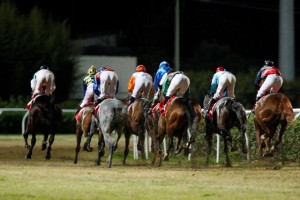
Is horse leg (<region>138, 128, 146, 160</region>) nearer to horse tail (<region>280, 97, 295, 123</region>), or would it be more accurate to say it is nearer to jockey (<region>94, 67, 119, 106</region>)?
jockey (<region>94, 67, 119, 106</region>)

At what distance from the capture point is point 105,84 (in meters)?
21.3

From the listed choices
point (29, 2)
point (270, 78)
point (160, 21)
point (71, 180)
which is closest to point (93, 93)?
point (270, 78)

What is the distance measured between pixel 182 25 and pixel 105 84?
36796 mm

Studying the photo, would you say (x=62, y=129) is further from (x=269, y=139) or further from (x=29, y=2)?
(x=269, y=139)

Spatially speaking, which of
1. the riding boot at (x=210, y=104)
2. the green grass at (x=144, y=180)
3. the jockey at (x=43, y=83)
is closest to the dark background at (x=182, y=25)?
the jockey at (x=43, y=83)

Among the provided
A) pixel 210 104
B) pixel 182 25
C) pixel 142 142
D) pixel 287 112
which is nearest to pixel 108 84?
pixel 210 104

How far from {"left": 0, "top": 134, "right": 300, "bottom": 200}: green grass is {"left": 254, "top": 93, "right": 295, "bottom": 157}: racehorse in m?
0.55

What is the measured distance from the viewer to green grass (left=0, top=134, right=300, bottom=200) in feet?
47.9

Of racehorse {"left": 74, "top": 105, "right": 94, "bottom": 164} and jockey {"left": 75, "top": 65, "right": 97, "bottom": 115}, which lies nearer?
racehorse {"left": 74, "top": 105, "right": 94, "bottom": 164}

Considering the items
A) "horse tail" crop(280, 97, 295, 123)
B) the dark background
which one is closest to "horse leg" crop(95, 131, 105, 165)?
"horse tail" crop(280, 97, 295, 123)

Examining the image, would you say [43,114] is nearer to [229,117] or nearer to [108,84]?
[108,84]

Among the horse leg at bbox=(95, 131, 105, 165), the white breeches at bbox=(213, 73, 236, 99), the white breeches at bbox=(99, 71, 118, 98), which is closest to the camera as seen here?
the white breeches at bbox=(99, 71, 118, 98)

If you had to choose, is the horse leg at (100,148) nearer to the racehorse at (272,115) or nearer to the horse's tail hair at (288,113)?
the racehorse at (272,115)

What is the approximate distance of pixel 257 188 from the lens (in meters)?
15.5
